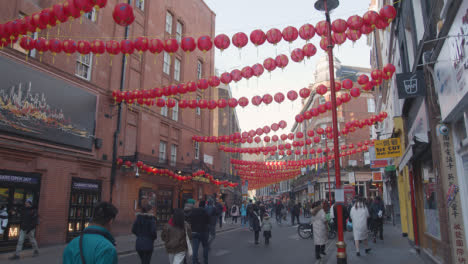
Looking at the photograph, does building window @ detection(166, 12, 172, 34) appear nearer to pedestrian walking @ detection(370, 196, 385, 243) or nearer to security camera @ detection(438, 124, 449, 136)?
pedestrian walking @ detection(370, 196, 385, 243)

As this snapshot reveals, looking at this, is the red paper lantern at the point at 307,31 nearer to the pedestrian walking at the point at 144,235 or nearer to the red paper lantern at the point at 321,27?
the red paper lantern at the point at 321,27

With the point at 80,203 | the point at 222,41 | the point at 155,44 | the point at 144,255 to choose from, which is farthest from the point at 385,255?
the point at 80,203

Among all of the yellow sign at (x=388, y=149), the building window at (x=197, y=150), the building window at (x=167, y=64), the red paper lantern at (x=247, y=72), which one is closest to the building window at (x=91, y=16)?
the building window at (x=167, y=64)

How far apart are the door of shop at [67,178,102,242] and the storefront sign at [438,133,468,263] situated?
14.6 metres

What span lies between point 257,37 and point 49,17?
563 centimetres

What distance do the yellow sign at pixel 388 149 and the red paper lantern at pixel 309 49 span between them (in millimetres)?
5503

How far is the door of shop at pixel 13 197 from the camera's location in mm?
12086

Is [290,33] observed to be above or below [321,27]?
below

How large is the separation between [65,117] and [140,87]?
635cm

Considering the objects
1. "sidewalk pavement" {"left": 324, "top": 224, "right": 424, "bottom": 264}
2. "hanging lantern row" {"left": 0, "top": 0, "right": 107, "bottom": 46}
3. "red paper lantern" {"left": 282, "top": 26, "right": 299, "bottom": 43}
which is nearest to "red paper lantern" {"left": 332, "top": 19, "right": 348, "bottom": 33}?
"red paper lantern" {"left": 282, "top": 26, "right": 299, "bottom": 43}

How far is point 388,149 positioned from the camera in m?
13.6

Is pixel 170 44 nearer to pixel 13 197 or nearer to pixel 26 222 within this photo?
pixel 26 222

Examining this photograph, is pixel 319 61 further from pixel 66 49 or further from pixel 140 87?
pixel 66 49

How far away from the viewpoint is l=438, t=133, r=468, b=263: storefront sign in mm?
6523
